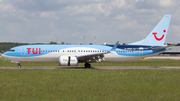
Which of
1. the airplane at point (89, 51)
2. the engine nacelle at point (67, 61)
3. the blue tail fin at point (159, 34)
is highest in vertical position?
the blue tail fin at point (159, 34)

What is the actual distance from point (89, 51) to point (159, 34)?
13248 mm

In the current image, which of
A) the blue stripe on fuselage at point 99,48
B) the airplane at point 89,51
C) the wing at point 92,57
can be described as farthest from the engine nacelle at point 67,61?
the blue stripe on fuselage at point 99,48

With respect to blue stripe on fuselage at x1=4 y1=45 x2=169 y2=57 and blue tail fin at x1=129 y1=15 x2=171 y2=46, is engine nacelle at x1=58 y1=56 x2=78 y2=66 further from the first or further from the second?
blue tail fin at x1=129 y1=15 x2=171 y2=46

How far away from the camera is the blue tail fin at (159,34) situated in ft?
124

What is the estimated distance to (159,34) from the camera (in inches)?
1497

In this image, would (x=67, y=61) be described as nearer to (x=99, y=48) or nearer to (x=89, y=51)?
(x=89, y=51)

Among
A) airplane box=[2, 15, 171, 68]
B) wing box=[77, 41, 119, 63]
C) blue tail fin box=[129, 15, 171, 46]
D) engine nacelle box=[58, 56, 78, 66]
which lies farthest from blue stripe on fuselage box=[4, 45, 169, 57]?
engine nacelle box=[58, 56, 78, 66]

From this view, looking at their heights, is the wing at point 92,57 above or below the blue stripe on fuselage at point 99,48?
below

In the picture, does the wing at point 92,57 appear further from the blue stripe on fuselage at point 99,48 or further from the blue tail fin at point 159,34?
the blue tail fin at point 159,34
